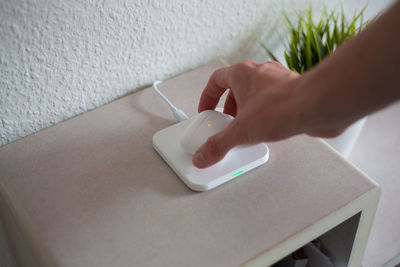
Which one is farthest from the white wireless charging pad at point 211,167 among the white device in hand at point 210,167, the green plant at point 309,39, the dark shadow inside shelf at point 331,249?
the green plant at point 309,39

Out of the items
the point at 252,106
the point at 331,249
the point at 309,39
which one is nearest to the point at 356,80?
the point at 252,106

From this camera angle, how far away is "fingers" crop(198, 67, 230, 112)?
0.62 m

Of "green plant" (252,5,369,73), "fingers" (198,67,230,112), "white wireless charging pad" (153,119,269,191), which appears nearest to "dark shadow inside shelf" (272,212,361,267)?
"white wireless charging pad" (153,119,269,191)

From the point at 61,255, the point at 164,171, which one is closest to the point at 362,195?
the point at 164,171

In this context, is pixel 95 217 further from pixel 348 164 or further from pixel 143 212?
pixel 348 164

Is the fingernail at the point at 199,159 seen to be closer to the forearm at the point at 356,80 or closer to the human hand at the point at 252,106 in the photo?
the human hand at the point at 252,106

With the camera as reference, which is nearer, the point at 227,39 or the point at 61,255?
the point at 61,255

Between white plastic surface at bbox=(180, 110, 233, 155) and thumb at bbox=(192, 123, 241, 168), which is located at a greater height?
white plastic surface at bbox=(180, 110, 233, 155)

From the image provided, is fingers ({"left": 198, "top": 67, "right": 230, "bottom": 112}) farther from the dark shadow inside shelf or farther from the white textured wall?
the dark shadow inside shelf

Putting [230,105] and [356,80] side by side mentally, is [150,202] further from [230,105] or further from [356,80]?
[356,80]

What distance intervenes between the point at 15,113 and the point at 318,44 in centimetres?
65

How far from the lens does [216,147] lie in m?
0.53

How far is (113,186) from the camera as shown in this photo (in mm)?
604

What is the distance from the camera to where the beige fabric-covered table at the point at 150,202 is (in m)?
0.52
